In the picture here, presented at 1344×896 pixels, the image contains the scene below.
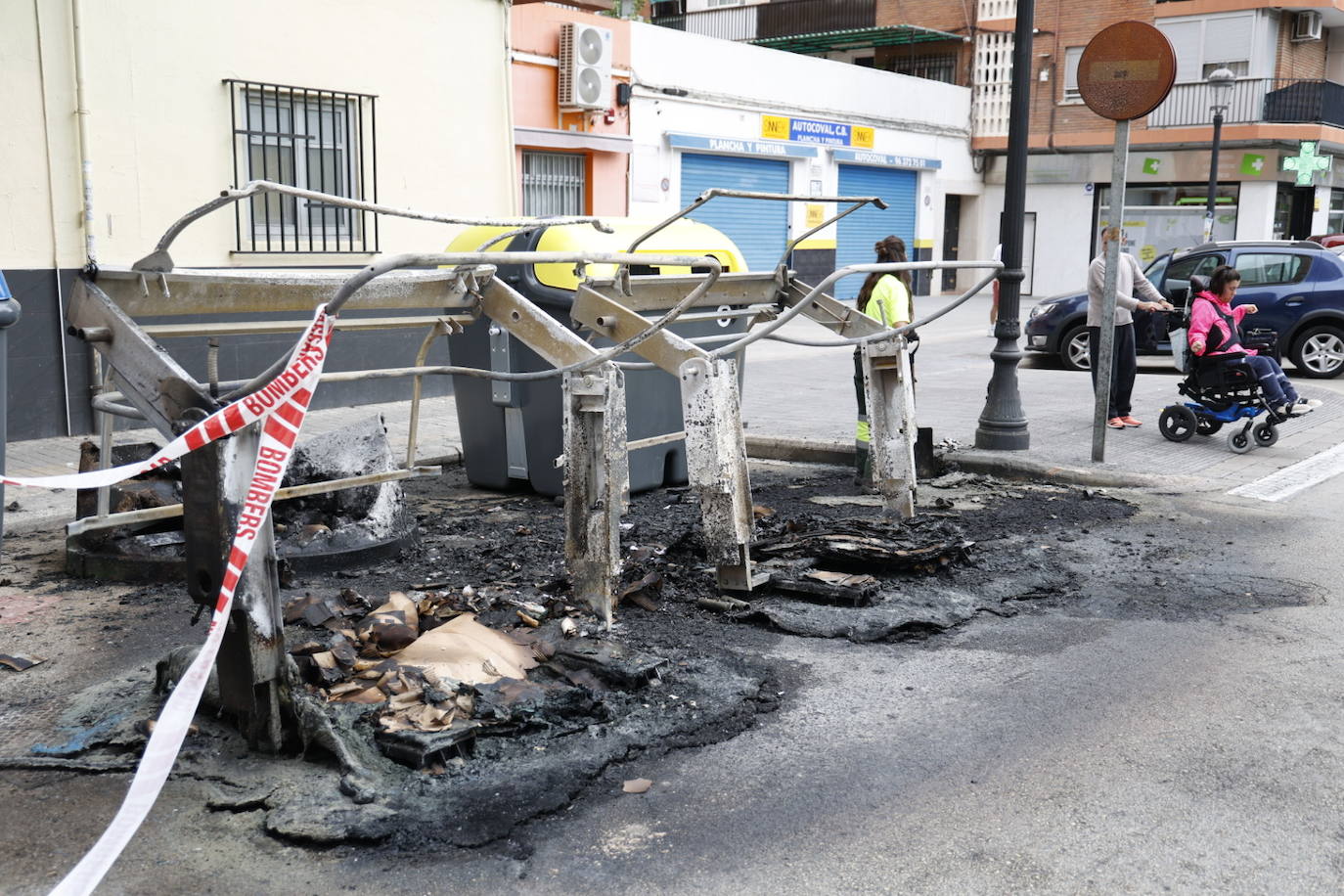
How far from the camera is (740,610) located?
5.36m

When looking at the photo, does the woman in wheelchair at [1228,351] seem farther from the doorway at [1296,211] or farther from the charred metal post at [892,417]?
the doorway at [1296,211]

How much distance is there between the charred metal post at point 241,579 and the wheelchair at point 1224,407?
7846 mm

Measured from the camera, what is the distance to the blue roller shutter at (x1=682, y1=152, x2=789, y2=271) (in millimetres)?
22234

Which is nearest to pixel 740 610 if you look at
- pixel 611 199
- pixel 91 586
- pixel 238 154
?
pixel 91 586

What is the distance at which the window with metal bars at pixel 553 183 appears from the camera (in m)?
16.4

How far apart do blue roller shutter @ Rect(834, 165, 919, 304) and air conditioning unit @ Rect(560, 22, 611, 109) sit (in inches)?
373

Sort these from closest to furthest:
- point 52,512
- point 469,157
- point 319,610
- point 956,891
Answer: point 956,891
point 319,610
point 52,512
point 469,157

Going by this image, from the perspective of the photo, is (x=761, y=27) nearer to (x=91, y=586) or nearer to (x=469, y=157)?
(x=469, y=157)

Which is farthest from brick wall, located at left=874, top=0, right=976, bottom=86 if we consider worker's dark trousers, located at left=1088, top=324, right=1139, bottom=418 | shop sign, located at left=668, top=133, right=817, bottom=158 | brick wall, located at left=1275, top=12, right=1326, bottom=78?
worker's dark trousers, located at left=1088, top=324, right=1139, bottom=418

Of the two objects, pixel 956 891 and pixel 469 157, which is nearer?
pixel 956 891

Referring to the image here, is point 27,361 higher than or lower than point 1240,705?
higher

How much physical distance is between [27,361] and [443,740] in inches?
275

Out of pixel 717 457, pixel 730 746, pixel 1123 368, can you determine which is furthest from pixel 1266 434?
pixel 730 746

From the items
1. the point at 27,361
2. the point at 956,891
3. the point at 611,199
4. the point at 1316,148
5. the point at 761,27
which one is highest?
the point at 761,27
